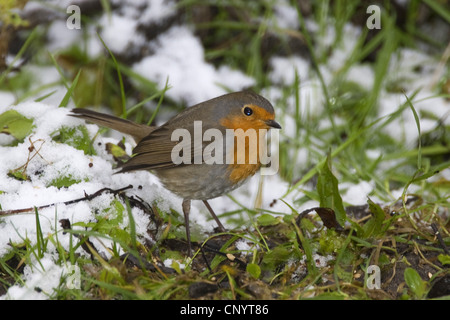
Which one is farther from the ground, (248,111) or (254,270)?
(248,111)

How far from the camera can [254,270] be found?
8.91 ft

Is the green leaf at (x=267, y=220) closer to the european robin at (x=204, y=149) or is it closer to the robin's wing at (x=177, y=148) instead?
the european robin at (x=204, y=149)

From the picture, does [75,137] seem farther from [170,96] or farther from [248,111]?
[170,96]

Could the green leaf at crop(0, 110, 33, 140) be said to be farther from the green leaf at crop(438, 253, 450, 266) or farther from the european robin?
the green leaf at crop(438, 253, 450, 266)

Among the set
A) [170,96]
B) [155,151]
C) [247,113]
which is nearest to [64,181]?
[155,151]

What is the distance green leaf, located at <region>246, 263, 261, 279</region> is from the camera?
271 cm

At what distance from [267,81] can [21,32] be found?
2289 mm

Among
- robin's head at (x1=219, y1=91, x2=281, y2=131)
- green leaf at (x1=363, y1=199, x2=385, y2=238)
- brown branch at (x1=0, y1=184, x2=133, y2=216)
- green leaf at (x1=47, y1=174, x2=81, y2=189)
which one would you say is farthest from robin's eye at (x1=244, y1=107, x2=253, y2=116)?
green leaf at (x1=47, y1=174, x2=81, y2=189)

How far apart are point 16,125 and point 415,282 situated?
7.42ft

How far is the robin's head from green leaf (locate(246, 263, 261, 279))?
A: 941 mm

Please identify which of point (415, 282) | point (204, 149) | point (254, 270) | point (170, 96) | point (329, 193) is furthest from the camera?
point (170, 96)

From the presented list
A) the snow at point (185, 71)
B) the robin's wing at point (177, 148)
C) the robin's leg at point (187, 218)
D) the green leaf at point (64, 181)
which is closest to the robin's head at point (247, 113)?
the robin's wing at point (177, 148)

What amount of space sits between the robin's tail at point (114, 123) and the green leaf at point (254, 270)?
1.29 meters
